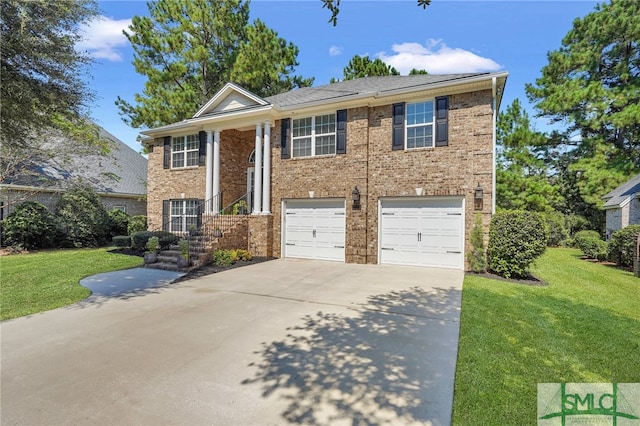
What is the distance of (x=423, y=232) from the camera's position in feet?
34.2

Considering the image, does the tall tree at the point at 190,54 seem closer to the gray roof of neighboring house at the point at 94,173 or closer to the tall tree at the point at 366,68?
the gray roof of neighboring house at the point at 94,173

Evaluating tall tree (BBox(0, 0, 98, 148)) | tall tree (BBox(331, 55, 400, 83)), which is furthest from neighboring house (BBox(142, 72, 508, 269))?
tall tree (BBox(331, 55, 400, 83))

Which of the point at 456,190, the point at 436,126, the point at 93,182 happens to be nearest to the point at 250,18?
the point at 93,182

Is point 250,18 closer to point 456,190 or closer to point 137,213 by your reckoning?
point 137,213

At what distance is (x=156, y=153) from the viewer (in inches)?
623

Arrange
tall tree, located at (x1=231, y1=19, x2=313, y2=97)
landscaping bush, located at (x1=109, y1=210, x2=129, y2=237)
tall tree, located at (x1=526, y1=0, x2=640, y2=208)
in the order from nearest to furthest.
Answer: landscaping bush, located at (x1=109, y1=210, x2=129, y2=237), tall tree, located at (x1=526, y1=0, x2=640, y2=208), tall tree, located at (x1=231, y1=19, x2=313, y2=97)

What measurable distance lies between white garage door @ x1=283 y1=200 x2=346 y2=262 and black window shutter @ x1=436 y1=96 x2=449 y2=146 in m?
3.91

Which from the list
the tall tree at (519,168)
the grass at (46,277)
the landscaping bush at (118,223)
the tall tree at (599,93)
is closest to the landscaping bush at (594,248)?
the tall tree at (519,168)

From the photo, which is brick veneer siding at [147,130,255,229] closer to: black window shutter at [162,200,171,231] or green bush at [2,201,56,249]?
black window shutter at [162,200,171,231]

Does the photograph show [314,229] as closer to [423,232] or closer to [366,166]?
[366,166]

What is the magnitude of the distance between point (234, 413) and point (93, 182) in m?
18.9

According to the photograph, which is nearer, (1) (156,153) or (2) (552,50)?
(1) (156,153)

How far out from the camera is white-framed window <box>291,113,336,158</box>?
462 inches

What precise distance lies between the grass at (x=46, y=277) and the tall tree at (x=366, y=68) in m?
17.6
